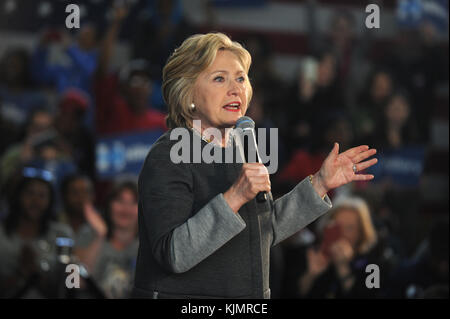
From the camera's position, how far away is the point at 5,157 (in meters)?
5.17

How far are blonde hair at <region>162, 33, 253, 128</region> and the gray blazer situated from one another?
0.08 metres

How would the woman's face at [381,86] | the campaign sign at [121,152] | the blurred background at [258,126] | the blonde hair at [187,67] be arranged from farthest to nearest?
the woman's face at [381,86] < the campaign sign at [121,152] < the blurred background at [258,126] < the blonde hair at [187,67]

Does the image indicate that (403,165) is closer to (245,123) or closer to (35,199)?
(35,199)

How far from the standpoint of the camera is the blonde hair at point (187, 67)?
2029mm

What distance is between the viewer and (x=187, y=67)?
205 centimetres

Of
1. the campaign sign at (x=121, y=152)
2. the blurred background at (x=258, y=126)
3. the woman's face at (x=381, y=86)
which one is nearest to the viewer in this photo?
the blurred background at (x=258, y=126)

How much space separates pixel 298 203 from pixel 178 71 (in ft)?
1.52

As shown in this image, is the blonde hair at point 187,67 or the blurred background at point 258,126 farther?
the blurred background at point 258,126

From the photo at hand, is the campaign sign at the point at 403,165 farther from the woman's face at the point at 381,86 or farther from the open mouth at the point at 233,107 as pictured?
the open mouth at the point at 233,107

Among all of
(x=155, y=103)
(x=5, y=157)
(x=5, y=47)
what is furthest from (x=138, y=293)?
(x=5, y=47)

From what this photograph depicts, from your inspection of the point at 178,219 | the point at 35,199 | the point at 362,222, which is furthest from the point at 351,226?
the point at 178,219

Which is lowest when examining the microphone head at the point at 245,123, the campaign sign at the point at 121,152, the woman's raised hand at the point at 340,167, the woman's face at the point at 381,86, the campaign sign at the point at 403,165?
the woman's raised hand at the point at 340,167

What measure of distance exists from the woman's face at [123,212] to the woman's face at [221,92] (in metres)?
2.30

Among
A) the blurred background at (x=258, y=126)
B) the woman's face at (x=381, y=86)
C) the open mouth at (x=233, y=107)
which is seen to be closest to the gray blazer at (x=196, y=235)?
the open mouth at (x=233, y=107)
